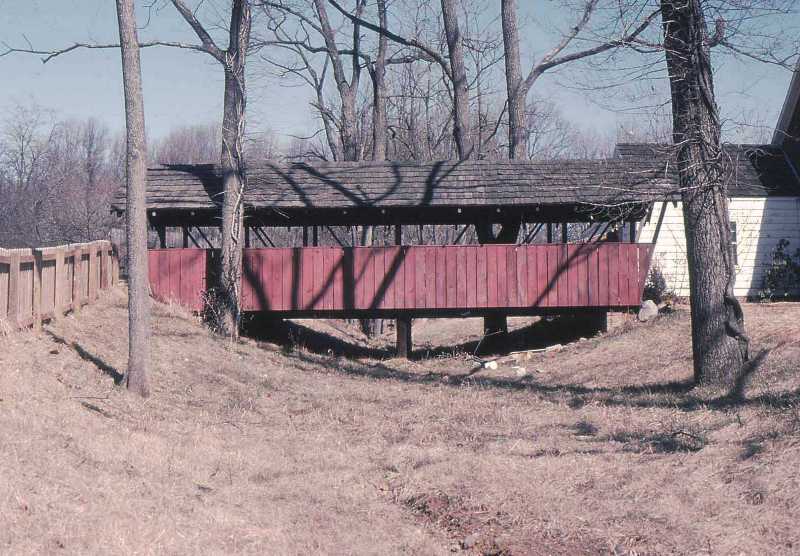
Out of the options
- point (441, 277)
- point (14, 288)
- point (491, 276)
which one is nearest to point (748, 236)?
point (491, 276)

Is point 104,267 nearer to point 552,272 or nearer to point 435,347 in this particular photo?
point 552,272

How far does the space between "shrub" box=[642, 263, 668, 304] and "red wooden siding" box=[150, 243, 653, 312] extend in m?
1.88

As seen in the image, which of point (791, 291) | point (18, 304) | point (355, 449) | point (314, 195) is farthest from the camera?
point (791, 291)

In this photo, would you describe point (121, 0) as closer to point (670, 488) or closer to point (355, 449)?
point (355, 449)

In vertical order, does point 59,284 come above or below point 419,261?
below

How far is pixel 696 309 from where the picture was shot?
11844 millimetres

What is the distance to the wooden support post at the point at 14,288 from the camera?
10969 mm

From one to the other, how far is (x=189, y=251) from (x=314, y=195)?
335 cm

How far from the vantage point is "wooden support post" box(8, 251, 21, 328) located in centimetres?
1097

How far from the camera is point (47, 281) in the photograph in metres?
12.7

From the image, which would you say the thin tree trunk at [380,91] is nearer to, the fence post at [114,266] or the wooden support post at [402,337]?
the wooden support post at [402,337]

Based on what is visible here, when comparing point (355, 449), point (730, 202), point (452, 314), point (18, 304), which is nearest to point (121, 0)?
point (18, 304)

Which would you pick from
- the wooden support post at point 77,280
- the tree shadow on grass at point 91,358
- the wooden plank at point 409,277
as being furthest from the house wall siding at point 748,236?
the tree shadow on grass at point 91,358

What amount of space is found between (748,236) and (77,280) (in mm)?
17296
